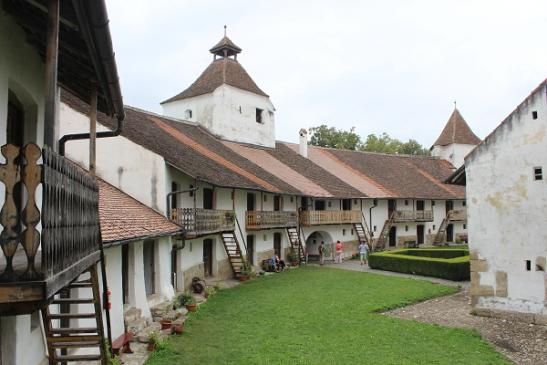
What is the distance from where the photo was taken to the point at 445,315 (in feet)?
54.7

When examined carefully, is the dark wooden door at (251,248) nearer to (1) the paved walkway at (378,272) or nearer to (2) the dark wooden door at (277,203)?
(2) the dark wooden door at (277,203)

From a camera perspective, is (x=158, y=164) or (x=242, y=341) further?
(x=158, y=164)

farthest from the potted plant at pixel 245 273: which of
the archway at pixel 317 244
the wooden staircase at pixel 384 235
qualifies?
the wooden staircase at pixel 384 235

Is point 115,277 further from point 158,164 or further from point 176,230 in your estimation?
point 158,164

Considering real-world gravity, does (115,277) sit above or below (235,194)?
below

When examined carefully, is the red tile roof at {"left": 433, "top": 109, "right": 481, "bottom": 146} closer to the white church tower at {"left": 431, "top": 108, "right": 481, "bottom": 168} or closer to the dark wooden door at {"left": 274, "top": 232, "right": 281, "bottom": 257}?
the white church tower at {"left": 431, "top": 108, "right": 481, "bottom": 168}

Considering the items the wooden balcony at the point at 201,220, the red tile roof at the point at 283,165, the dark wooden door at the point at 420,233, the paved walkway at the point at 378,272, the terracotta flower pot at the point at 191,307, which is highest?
the red tile roof at the point at 283,165

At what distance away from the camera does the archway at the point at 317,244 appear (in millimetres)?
34344

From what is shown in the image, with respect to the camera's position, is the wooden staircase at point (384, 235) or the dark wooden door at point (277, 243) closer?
the dark wooden door at point (277, 243)

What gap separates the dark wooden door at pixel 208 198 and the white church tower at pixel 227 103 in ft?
32.2

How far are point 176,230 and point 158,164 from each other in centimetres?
279

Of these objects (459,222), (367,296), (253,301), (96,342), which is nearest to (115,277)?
(96,342)

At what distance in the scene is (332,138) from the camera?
65.6 meters

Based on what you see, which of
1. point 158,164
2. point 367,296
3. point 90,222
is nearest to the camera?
point 90,222
